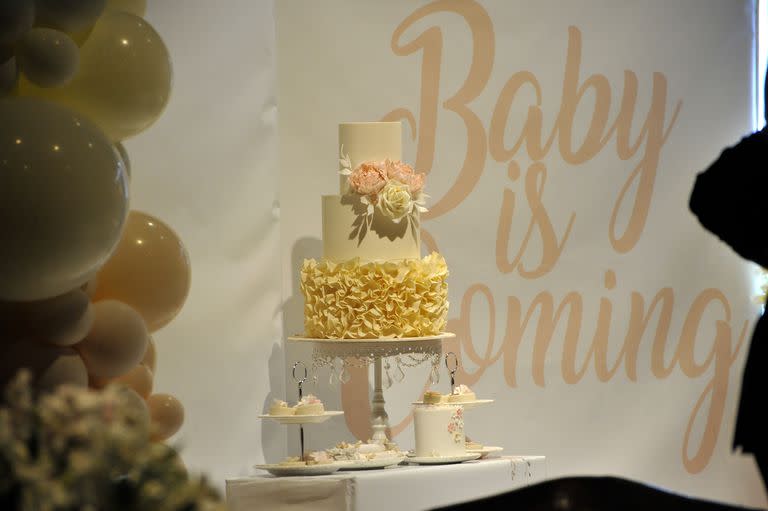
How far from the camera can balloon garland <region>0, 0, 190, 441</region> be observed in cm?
218

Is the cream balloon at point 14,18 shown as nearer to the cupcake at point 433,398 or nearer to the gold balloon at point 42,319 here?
the gold balloon at point 42,319

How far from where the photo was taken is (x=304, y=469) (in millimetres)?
3629

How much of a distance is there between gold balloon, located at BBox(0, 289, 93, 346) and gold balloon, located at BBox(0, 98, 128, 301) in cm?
9

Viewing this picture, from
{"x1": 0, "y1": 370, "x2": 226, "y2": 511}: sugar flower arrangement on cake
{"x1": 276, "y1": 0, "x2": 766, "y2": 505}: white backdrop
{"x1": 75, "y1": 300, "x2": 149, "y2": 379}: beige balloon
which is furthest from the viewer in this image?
{"x1": 276, "y1": 0, "x2": 766, "y2": 505}: white backdrop

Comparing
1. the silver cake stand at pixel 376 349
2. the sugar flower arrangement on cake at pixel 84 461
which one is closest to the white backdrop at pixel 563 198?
the silver cake stand at pixel 376 349

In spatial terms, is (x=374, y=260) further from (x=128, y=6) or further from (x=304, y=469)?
(x=128, y=6)

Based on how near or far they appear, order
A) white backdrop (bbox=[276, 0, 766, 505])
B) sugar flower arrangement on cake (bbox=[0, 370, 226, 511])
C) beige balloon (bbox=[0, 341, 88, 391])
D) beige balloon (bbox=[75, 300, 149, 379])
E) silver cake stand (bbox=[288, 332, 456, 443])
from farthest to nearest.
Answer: white backdrop (bbox=[276, 0, 766, 505]), silver cake stand (bbox=[288, 332, 456, 443]), beige balloon (bbox=[75, 300, 149, 379]), beige balloon (bbox=[0, 341, 88, 391]), sugar flower arrangement on cake (bbox=[0, 370, 226, 511])

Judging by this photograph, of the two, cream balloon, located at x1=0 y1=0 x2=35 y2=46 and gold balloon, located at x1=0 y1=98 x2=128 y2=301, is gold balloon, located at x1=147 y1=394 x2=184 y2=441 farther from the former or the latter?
cream balloon, located at x1=0 y1=0 x2=35 y2=46

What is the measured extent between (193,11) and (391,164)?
93cm

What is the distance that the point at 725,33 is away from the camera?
17.9 ft

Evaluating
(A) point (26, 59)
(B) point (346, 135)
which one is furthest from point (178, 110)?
(A) point (26, 59)

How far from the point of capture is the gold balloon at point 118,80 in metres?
2.56

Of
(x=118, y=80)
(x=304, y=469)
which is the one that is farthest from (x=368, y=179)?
(x=118, y=80)

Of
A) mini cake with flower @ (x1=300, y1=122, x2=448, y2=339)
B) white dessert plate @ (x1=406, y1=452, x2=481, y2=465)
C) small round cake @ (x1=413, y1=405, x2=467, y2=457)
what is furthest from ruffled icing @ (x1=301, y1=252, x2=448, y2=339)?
white dessert plate @ (x1=406, y1=452, x2=481, y2=465)
